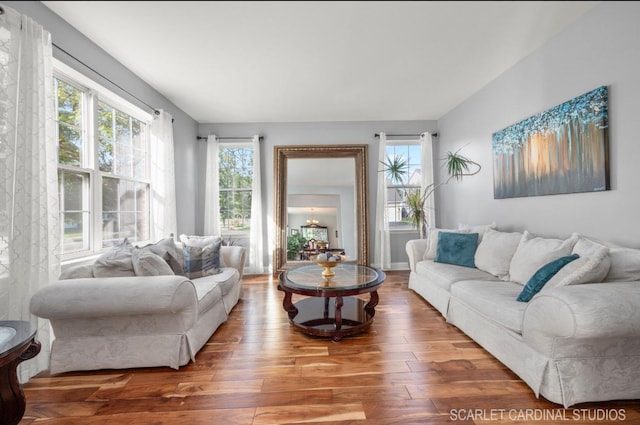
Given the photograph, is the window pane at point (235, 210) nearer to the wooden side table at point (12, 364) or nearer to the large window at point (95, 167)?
the large window at point (95, 167)

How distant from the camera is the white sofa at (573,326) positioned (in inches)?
52.4

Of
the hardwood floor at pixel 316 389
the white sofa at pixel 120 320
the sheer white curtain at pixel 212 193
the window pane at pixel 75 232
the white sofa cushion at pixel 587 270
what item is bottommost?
the hardwood floor at pixel 316 389

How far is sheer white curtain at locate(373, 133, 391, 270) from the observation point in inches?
181

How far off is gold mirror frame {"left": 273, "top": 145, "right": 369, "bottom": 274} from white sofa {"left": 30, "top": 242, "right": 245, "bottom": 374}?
2632 mm

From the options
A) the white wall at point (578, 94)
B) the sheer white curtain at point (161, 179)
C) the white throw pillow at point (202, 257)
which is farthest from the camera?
the sheer white curtain at point (161, 179)

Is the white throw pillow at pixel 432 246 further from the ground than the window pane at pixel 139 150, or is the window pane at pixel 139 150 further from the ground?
the window pane at pixel 139 150

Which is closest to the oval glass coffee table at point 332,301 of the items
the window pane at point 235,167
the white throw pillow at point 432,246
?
the white throw pillow at point 432,246

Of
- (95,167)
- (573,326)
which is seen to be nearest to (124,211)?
(95,167)

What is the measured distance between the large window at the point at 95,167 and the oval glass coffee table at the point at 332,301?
173cm

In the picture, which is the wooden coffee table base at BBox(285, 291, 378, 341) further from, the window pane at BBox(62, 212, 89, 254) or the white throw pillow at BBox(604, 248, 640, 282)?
the window pane at BBox(62, 212, 89, 254)

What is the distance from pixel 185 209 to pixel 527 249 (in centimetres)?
406

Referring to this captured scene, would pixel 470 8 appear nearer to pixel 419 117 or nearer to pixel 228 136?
pixel 419 117

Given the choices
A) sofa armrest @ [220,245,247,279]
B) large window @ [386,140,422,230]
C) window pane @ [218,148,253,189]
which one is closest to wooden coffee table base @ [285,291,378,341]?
sofa armrest @ [220,245,247,279]

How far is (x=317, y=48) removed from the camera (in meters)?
2.52
